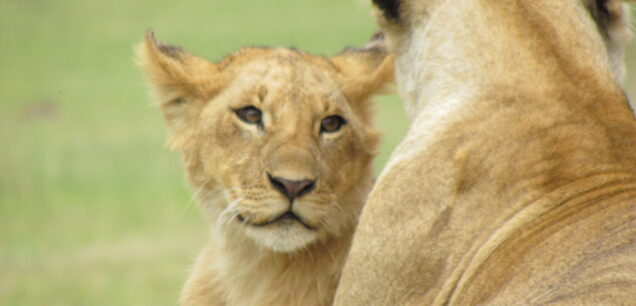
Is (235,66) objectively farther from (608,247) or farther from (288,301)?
(608,247)

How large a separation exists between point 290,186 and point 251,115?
15.6 inches

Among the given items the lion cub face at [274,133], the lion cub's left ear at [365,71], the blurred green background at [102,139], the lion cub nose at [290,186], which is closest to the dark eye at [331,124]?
the lion cub face at [274,133]

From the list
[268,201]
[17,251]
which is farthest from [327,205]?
[17,251]

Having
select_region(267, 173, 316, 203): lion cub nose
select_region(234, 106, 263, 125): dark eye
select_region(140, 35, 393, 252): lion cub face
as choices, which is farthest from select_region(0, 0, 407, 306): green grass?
select_region(267, 173, 316, 203): lion cub nose

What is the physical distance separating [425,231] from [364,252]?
0.18 m

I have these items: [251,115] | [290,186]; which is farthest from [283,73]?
[290,186]

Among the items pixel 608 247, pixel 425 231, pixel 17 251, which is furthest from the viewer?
pixel 17 251

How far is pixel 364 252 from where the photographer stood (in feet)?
10.1

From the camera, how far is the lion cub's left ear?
158 inches

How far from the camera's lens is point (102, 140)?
41.9ft

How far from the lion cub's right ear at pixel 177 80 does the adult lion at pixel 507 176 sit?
3.16 ft

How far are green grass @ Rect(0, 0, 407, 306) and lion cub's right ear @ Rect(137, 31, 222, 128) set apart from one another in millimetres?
594

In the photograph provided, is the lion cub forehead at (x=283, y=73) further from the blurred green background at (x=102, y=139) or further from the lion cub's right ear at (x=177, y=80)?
the blurred green background at (x=102, y=139)

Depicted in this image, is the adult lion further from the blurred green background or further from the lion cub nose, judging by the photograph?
the blurred green background
